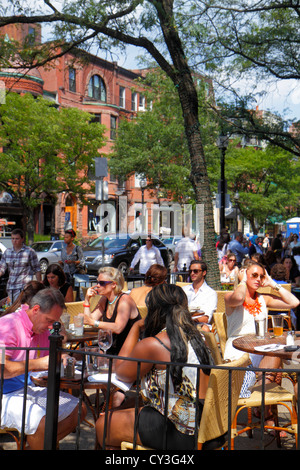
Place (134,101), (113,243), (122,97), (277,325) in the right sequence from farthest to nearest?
(134,101), (122,97), (113,243), (277,325)

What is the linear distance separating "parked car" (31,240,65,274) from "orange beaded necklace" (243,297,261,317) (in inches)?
698

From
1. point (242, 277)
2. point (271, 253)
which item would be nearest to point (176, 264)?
point (271, 253)

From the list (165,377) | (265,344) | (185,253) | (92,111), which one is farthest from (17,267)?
(92,111)

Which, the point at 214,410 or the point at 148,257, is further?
the point at 148,257

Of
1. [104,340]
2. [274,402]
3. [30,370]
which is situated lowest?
[274,402]

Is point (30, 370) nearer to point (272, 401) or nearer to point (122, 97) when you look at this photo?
point (272, 401)

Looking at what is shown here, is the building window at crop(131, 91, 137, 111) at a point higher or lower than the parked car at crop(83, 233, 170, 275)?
higher

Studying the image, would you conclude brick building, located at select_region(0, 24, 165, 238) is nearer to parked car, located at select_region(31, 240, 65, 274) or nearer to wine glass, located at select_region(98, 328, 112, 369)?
parked car, located at select_region(31, 240, 65, 274)

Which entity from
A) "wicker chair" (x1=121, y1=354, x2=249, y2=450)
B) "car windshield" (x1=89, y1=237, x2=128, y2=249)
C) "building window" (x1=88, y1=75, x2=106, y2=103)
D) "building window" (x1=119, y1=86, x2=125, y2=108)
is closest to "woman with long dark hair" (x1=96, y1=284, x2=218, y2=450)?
"wicker chair" (x1=121, y1=354, x2=249, y2=450)

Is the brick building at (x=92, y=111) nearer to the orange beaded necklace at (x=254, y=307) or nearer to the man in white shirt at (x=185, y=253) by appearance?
the man in white shirt at (x=185, y=253)

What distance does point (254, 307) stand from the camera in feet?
18.2

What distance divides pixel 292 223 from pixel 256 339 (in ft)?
133

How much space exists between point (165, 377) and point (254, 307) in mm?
2552

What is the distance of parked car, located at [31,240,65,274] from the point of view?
902 inches
